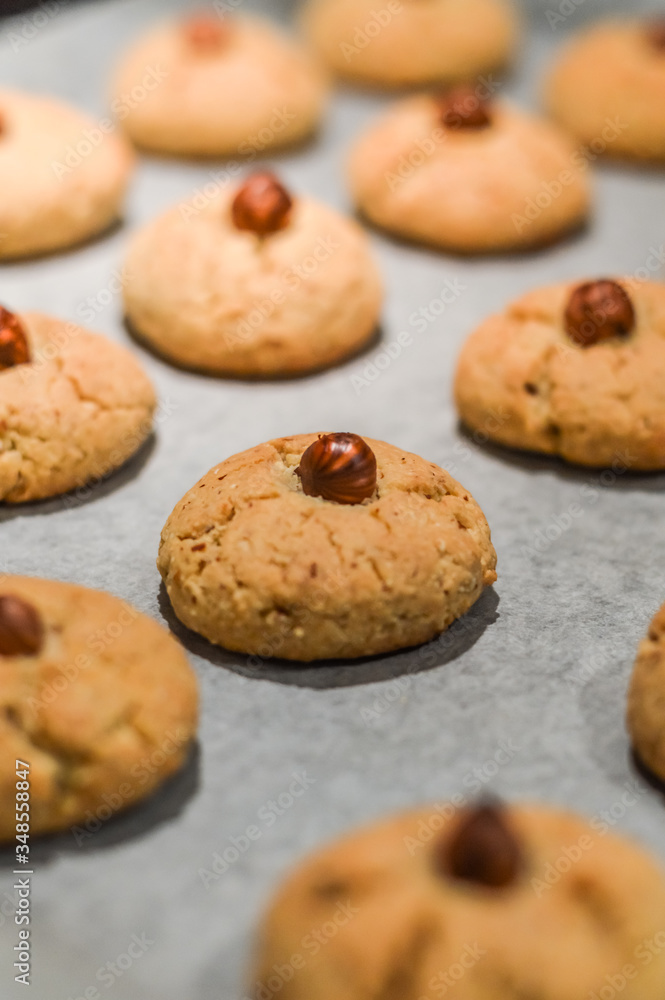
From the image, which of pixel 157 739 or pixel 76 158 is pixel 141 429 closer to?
pixel 157 739

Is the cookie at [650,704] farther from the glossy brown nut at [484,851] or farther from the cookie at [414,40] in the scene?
the cookie at [414,40]

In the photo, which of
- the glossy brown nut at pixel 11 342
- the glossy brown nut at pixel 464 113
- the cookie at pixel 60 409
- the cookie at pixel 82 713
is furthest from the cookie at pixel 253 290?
the cookie at pixel 82 713

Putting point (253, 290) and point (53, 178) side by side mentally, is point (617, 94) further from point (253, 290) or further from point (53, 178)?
point (53, 178)

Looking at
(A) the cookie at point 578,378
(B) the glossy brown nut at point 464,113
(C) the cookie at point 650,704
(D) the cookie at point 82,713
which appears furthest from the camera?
(B) the glossy brown nut at point 464,113

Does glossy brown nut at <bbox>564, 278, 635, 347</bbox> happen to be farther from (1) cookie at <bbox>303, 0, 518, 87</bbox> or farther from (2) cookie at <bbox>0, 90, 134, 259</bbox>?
(1) cookie at <bbox>303, 0, 518, 87</bbox>

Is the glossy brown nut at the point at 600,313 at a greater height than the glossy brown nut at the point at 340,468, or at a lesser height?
greater

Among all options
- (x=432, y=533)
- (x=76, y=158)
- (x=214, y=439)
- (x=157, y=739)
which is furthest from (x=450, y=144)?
Answer: (x=157, y=739)

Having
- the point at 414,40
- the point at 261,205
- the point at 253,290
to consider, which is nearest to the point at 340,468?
the point at 253,290
